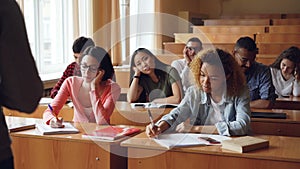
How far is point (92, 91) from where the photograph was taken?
269cm

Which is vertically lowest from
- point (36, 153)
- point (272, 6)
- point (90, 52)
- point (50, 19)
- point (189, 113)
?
point (36, 153)

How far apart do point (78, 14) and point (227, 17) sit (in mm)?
4880

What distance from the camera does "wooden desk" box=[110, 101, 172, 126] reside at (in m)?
3.03

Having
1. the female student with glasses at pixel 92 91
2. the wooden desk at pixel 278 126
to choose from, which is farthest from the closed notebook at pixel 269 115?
the female student with glasses at pixel 92 91

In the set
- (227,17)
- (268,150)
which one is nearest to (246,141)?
(268,150)

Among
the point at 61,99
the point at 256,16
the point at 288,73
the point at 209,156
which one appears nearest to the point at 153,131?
the point at 209,156

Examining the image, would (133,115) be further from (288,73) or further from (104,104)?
(288,73)

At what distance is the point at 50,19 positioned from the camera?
191 inches

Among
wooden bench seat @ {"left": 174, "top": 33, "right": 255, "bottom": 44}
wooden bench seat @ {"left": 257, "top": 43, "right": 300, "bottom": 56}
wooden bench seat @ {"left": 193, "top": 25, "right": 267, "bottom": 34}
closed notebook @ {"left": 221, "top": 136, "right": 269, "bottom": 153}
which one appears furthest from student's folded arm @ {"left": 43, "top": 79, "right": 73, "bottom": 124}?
wooden bench seat @ {"left": 193, "top": 25, "right": 267, "bottom": 34}

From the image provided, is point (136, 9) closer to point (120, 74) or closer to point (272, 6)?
point (120, 74)

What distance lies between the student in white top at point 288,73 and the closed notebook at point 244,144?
6.28 ft

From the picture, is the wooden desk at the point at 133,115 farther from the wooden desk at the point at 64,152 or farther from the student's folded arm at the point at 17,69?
the student's folded arm at the point at 17,69

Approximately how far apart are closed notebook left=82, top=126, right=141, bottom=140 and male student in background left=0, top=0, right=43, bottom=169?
105 centimetres

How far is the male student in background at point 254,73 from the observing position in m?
3.40
